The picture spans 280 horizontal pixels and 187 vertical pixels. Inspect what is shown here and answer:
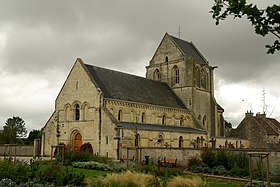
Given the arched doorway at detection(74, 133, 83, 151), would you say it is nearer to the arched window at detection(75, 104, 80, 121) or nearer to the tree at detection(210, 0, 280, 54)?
the arched window at detection(75, 104, 80, 121)

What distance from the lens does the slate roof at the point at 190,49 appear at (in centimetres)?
5714

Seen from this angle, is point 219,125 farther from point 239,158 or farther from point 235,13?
point 235,13

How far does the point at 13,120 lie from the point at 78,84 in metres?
45.5

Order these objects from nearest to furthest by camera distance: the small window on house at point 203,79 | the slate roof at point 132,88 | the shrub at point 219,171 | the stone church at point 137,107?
1. the shrub at point 219,171
2. the stone church at point 137,107
3. the slate roof at point 132,88
4. the small window on house at point 203,79

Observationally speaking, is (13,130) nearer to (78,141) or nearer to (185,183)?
(78,141)

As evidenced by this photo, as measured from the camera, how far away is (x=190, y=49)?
6006 centimetres

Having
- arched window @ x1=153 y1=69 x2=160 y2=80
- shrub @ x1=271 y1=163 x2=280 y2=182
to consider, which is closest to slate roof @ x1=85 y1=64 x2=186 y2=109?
arched window @ x1=153 y1=69 x2=160 y2=80

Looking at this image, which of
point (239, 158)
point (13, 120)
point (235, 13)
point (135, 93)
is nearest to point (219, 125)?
point (135, 93)

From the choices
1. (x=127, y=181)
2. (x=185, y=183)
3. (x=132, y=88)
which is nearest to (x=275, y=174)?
(x=185, y=183)

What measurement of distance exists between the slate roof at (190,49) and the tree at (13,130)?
37954mm

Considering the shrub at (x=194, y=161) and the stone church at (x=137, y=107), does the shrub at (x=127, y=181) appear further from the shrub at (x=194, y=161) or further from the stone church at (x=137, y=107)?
the stone church at (x=137, y=107)

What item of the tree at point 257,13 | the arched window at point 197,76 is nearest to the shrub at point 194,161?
the tree at point 257,13

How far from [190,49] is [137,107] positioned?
837 inches

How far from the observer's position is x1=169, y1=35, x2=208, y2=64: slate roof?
57144 mm
